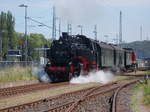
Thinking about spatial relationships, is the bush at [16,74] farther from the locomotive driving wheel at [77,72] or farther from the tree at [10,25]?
the tree at [10,25]

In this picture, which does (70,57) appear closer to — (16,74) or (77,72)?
(77,72)

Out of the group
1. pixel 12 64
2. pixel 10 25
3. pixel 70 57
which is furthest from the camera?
pixel 10 25

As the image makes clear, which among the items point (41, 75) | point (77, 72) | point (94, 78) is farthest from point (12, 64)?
point (94, 78)

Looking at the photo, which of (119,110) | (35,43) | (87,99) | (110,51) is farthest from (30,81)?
(35,43)

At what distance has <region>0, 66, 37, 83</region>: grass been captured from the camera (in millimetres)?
27234

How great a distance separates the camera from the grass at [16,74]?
27.2 meters

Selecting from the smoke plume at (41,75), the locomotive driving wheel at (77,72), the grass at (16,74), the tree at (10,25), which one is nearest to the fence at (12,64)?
the grass at (16,74)

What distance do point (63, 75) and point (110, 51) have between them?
887cm

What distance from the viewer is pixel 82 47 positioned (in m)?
28.6

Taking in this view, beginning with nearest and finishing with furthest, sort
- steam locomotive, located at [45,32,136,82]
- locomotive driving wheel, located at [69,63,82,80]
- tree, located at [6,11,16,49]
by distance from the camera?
steam locomotive, located at [45,32,136,82] → locomotive driving wheel, located at [69,63,82,80] → tree, located at [6,11,16,49]

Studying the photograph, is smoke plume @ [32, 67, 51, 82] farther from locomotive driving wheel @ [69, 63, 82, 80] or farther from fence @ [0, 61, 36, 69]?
locomotive driving wheel @ [69, 63, 82, 80]

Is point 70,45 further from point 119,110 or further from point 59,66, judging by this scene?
point 119,110

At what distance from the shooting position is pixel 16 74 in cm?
2903

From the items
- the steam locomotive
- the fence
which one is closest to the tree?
the fence
